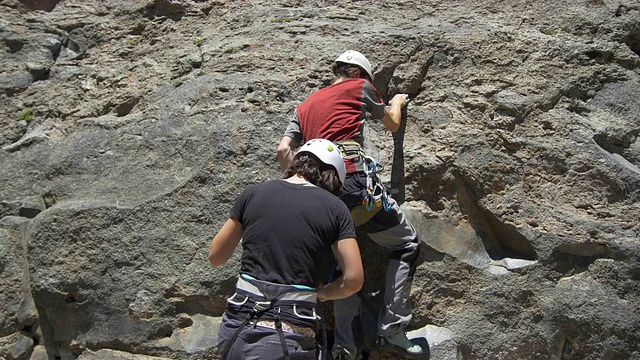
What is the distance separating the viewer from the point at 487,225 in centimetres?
546

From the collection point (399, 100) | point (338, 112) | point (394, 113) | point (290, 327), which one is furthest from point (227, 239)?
point (399, 100)

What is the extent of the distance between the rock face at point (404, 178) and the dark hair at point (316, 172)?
1.40 m

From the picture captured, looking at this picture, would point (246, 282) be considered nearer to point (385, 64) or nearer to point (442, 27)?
point (385, 64)

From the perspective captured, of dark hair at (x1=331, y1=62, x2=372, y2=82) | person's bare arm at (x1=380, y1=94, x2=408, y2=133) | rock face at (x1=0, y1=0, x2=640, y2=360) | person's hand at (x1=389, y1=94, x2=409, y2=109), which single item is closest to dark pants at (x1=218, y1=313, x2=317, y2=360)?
rock face at (x1=0, y1=0, x2=640, y2=360)

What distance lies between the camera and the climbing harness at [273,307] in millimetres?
3637

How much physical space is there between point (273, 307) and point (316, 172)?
792mm

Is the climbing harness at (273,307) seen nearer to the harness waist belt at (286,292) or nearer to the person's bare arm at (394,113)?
the harness waist belt at (286,292)

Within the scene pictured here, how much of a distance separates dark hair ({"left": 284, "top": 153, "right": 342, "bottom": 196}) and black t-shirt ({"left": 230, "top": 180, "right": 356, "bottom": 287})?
11 cm

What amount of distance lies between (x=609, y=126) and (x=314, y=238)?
311 cm

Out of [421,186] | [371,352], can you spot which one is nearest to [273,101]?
[421,186]

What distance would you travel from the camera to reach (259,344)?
359 cm

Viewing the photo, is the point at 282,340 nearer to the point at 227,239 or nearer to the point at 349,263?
the point at 349,263

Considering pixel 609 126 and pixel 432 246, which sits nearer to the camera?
pixel 432 246

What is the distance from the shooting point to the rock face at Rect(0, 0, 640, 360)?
5.12m
